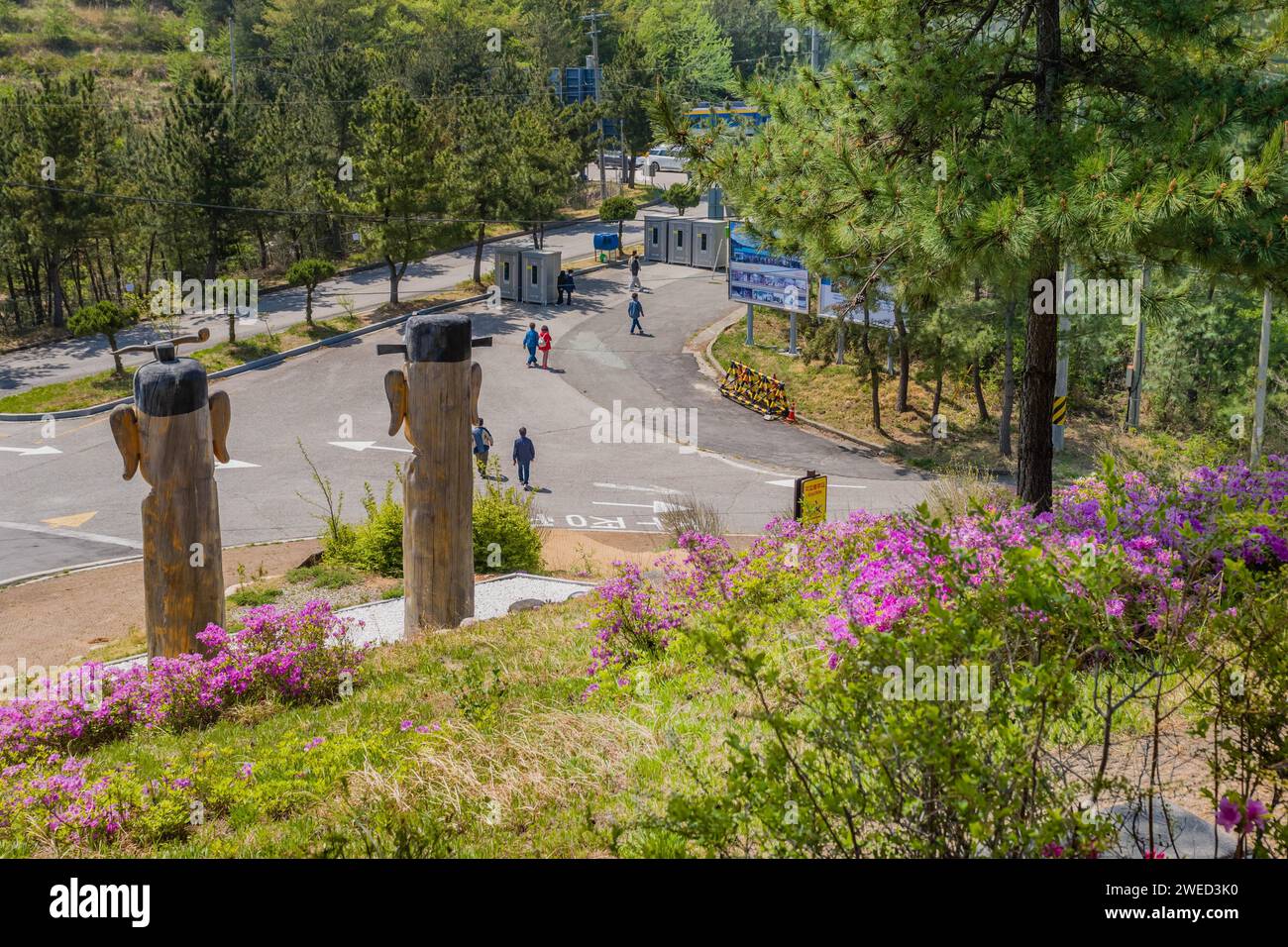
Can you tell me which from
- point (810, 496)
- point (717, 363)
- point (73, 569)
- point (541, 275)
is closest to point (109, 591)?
point (73, 569)

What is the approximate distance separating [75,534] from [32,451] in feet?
20.6

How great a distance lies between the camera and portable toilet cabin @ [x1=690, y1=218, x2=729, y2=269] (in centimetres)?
4653

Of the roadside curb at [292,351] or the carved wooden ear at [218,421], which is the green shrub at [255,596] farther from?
the roadside curb at [292,351]

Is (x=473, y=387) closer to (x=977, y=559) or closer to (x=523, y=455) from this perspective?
(x=977, y=559)

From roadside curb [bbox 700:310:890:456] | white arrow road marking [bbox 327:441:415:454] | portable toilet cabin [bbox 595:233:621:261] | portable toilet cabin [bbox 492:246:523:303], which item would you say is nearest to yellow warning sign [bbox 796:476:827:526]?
white arrow road marking [bbox 327:441:415:454]

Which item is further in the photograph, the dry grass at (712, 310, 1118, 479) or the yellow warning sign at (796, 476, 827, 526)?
the dry grass at (712, 310, 1118, 479)

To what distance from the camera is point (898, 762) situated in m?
4.68

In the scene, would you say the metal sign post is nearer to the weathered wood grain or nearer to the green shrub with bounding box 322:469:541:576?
the green shrub with bounding box 322:469:541:576

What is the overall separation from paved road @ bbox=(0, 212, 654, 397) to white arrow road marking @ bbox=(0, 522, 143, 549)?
1007 cm

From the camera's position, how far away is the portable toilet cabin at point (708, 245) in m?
46.5

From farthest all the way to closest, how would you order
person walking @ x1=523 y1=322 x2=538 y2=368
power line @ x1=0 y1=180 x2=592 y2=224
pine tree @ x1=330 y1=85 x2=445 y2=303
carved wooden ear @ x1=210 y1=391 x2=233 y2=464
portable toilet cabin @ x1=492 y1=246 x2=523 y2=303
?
portable toilet cabin @ x1=492 y1=246 x2=523 y2=303 → pine tree @ x1=330 y1=85 x2=445 y2=303 → person walking @ x1=523 y1=322 x2=538 y2=368 → power line @ x1=0 y1=180 x2=592 y2=224 → carved wooden ear @ x1=210 y1=391 x2=233 y2=464

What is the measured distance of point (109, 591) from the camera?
17156 mm

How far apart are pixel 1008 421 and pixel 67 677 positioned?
21.0 meters
